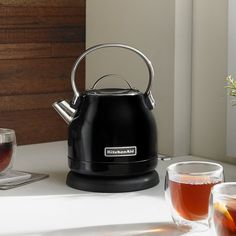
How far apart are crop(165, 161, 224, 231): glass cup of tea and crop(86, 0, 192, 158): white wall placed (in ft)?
2.16

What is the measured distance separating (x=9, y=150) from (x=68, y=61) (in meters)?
0.62

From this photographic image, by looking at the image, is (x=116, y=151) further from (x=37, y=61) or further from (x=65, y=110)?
(x=37, y=61)

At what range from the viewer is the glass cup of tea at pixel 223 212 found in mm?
1028

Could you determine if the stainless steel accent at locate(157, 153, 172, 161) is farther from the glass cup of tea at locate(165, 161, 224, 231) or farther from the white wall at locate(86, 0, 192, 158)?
the glass cup of tea at locate(165, 161, 224, 231)

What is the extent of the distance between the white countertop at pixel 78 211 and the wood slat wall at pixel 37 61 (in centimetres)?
44

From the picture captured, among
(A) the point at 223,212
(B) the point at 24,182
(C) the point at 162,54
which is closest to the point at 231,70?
(C) the point at 162,54

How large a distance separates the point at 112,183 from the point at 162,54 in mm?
520

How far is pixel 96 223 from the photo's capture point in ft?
4.09

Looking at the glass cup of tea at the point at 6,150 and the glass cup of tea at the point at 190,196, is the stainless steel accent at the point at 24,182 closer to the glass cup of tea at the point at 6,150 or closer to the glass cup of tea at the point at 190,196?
the glass cup of tea at the point at 6,150

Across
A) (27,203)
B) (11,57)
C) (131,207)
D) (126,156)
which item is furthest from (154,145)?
(11,57)

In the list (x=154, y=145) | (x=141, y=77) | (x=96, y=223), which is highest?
(x=141, y=77)

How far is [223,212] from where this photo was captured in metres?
1.04

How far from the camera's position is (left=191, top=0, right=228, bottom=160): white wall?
1.78 meters

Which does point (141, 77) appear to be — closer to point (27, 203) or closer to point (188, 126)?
point (188, 126)
